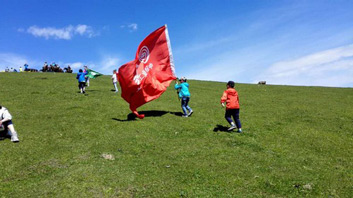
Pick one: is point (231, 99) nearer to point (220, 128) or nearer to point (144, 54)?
point (220, 128)

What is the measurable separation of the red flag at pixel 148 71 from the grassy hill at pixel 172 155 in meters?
1.84

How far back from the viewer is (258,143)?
13.0 metres

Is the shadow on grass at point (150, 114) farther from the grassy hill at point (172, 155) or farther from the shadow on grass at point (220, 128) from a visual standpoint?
the shadow on grass at point (220, 128)

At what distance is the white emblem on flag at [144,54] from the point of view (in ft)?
55.0

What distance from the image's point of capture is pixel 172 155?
36.9 ft

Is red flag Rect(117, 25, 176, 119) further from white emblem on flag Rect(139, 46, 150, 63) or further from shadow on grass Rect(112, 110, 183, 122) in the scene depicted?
shadow on grass Rect(112, 110, 183, 122)

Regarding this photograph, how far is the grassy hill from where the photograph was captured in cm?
845

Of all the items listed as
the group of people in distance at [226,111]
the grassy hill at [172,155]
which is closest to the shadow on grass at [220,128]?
the grassy hill at [172,155]

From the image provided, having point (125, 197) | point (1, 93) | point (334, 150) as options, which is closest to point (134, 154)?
point (125, 197)

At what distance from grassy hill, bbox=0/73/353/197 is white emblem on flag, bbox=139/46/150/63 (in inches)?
167

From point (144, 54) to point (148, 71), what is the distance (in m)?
1.31

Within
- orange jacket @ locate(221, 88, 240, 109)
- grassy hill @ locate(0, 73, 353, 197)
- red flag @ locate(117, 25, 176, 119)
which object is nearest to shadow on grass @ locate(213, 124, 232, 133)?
grassy hill @ locate(0, 73, 353, 197)

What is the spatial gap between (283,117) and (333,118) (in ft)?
12.1

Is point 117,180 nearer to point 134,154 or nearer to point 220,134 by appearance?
point 134,154
